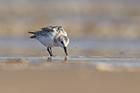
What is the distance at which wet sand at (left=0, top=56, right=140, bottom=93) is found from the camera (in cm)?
1092

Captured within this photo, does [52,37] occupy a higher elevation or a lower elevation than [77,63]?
higher

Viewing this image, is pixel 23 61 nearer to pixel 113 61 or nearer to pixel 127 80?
pixel 113 61

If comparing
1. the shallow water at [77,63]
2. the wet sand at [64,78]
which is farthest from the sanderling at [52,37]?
the wet sand at [64,78]

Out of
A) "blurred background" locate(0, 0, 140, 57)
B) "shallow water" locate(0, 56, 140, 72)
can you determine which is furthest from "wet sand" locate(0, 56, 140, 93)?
"blurred background" locate(0, 0, 140, 57)

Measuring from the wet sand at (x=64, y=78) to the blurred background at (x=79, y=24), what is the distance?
2133 millimetres

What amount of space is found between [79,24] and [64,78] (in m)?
10.9

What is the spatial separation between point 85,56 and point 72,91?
4400 mm

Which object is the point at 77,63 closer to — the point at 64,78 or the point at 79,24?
the point at 64,78

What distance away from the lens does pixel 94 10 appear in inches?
1041

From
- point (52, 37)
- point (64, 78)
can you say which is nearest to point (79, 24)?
point (52, 37)

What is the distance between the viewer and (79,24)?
22.8 meters

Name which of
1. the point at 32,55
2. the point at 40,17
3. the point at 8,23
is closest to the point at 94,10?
the point at 40,17

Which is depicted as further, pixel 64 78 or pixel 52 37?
pixel 52 37

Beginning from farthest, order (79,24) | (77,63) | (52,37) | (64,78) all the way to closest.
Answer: (79,24), (52,37), (77,63), (64,78)
